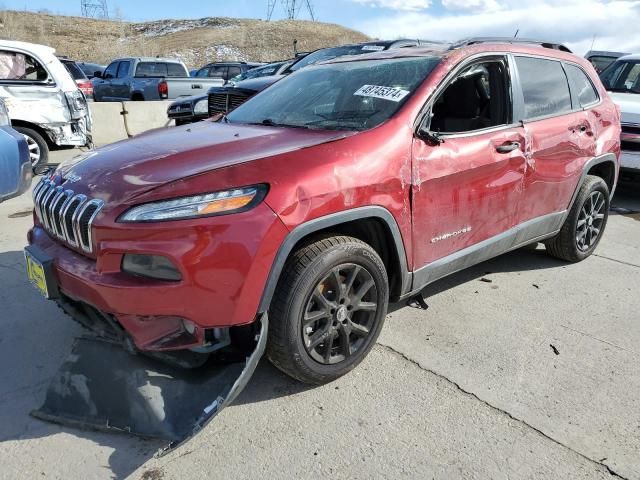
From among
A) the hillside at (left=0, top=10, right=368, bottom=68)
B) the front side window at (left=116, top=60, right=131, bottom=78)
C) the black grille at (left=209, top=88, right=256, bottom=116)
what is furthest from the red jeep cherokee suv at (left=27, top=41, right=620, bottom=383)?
the hillside at (left=0, top=10, right=368, bottom=68)

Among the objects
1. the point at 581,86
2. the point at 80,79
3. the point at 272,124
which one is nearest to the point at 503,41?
the point at 581,86

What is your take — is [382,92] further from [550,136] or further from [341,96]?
[550,136]

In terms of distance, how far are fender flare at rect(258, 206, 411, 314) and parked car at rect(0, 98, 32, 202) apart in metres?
2.75

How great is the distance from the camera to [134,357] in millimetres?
2695

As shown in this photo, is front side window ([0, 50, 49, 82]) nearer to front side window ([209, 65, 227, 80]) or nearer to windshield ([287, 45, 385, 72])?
windshield ([287, 45, 385, 72])

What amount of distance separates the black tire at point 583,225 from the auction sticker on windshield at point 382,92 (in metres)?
2.06

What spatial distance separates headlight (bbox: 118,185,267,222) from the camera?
2219 millimetres

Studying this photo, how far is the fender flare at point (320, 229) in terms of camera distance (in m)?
2.34

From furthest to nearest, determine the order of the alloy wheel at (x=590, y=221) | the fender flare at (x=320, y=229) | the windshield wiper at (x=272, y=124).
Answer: the alloy wheel at (x=590, y=221) → the windshield wiper at (x=272, y=124) → the fender flare at (x=320, y=229)

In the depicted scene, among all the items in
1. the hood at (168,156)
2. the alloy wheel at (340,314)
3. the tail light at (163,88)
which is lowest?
the alloy wheel at (340,314)

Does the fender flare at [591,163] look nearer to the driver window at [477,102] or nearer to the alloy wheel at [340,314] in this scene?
the driver window at [477,102]

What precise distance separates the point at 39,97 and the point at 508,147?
6674 mm

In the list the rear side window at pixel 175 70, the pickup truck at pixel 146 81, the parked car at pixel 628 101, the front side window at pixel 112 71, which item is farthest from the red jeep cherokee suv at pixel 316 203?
the front side window at pixel 112 71

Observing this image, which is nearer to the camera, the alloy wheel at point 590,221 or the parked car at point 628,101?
the alloy wheel at point 590,221
